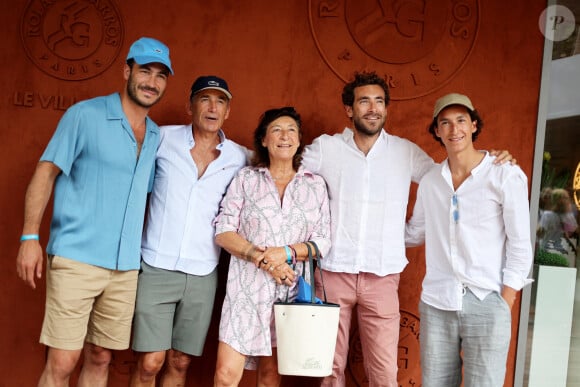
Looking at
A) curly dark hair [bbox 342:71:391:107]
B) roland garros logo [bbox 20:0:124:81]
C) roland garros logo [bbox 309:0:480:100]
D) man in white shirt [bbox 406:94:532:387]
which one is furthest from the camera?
roland garros logo [bbox 309:0:480:100]

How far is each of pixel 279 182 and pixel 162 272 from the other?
2.60 feet

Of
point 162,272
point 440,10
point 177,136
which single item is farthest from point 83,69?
point 440,10

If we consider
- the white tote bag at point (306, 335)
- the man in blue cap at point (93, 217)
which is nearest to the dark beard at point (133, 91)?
the man in blue cap at point (93, 217)

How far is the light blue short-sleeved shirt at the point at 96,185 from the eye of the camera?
9.09ft

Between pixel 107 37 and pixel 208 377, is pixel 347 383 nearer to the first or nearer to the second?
pixel 208 377

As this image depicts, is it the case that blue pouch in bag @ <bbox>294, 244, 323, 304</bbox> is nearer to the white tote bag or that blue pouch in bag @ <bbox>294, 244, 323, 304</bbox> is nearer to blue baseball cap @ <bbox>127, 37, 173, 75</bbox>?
the white tote bag

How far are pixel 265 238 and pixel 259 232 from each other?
45mm

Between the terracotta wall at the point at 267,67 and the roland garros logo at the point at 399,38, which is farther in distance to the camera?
the roland garros logo at the point at 399,38

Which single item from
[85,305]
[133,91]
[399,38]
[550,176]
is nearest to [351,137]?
[399,38]

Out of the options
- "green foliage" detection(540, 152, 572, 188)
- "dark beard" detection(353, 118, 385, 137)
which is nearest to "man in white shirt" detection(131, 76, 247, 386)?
"dark beard" detection(353, 118, 385, 137)

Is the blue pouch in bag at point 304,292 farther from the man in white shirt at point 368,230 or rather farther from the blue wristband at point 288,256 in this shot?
the man in white shirt at point 368,230

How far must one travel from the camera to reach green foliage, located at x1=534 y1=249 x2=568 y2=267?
12.6ft

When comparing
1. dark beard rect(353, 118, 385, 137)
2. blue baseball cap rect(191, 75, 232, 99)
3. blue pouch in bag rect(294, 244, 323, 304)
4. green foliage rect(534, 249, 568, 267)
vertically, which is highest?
blue baseball cap rect(191, 75, 232, 99)

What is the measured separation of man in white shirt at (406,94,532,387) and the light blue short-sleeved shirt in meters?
1.56
